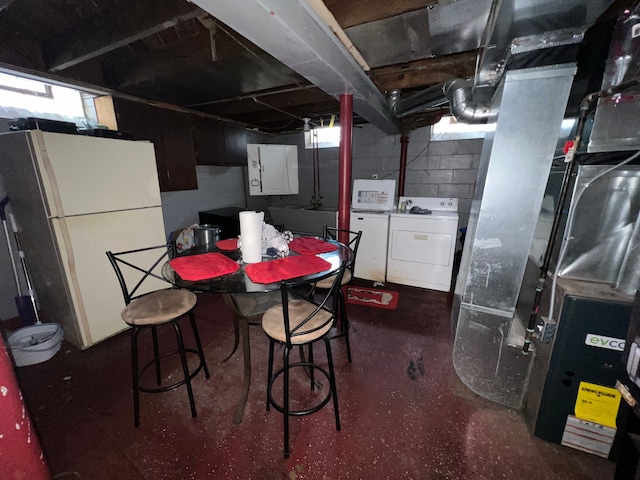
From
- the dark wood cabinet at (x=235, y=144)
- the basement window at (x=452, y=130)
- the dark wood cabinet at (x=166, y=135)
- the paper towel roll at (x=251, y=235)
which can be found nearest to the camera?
the paper towel roll at (x=251, y=235)

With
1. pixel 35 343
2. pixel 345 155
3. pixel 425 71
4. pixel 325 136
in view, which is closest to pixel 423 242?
pixel 345 155

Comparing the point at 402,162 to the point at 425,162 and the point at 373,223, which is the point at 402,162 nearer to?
the point at 425,162

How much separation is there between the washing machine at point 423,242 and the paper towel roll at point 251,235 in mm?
2024

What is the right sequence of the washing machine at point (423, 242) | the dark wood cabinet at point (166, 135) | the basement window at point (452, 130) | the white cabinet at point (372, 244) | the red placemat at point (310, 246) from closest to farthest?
the red placemat at point (310, 246) < the dark wood cabinet at point (166, 135) < the washing machine at point (423, 242) < the white cabinet at point (372, 244) < the basement window at point (452, 130)

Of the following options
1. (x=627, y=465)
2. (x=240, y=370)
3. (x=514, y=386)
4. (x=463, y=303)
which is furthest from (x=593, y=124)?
(x=240, y=370)

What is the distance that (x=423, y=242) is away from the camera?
2947 mm

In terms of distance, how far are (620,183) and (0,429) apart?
7.38 feet

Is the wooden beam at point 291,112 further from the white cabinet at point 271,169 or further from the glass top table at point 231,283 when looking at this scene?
the glass top table at point 231,283

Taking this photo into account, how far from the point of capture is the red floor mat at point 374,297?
2.74 m

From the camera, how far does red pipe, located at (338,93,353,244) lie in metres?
2.17

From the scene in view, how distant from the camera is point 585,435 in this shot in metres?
1.25

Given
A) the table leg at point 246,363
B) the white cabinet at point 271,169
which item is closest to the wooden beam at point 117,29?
the white cabinet at point 271,169

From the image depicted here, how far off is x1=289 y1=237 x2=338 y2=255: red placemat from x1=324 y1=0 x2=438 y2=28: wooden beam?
53.1 inches

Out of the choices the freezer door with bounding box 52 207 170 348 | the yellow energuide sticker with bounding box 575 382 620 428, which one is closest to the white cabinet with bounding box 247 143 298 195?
the freezer door with bounding box 52 207 170 348
